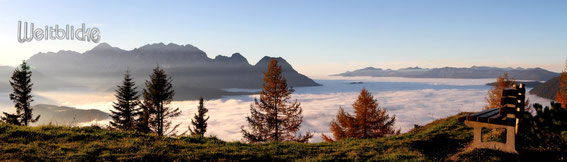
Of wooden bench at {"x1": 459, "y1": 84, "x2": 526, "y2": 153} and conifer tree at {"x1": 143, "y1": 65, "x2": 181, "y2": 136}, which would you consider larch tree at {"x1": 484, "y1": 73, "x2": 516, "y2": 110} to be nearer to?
wooden bench at {"x1": 459, "y1": 84, "x2": 526, "y2": 153}

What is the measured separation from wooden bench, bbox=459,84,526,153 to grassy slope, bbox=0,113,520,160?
3.69ft

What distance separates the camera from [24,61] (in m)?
38.4

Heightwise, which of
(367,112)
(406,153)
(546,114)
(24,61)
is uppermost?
(24,61)

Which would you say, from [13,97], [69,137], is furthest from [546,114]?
[13,97]

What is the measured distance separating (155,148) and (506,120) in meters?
10.4

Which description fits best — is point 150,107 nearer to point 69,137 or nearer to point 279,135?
point 279,135

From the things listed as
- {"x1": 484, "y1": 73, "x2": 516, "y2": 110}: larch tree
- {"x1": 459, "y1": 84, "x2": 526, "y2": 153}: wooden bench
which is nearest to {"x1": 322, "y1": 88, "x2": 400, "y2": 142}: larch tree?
{"x1": 484, "y1": 73, "x2": 516, "y2": 110}: larch tree

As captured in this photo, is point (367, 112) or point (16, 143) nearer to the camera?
point (16, 143)

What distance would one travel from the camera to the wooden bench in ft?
24.5

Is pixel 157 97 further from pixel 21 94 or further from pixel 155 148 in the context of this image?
pixel 155 148

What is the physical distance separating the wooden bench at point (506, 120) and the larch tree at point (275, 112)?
22.3m

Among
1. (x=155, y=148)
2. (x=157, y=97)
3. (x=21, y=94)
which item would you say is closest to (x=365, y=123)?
(x=157, y=97)

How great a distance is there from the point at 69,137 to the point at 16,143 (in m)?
1.31

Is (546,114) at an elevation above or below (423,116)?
above
